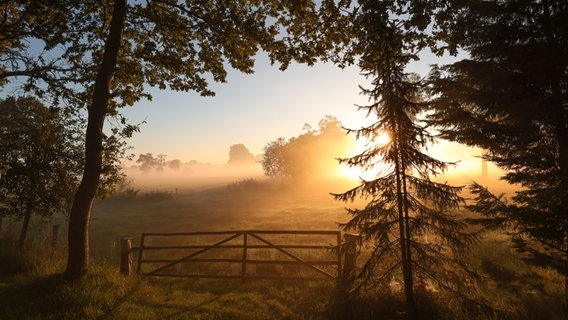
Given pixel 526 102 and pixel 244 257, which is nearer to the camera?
pixel 526 102

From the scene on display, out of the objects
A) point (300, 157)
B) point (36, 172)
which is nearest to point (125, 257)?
point (36, 172)

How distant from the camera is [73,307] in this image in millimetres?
6875

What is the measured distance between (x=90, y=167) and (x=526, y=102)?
→ 13.3 metres

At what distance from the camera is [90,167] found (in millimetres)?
8422

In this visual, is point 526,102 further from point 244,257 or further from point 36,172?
point 36,172

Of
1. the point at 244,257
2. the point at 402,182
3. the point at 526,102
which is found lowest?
the point at 244,257

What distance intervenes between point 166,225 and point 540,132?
23661 millimetres

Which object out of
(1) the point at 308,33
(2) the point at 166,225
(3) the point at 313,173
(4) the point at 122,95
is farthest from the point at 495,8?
(3) the point at 313,173

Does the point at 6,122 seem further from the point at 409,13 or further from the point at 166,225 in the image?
the point at 409,13

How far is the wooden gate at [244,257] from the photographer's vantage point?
9.52 meters

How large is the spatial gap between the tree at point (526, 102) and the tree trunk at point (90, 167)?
957cm

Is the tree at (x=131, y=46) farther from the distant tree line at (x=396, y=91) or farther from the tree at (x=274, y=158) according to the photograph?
the tree at (x=274, y=158)

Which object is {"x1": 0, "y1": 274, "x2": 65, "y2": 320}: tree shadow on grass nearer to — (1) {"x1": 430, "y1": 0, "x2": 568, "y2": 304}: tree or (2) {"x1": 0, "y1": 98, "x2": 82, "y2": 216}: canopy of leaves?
(2) {"x1": 0, "y1": 98, "x2": 82, "y2": 216}: canopy of leaves

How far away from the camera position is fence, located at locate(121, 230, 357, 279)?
30.5ft
